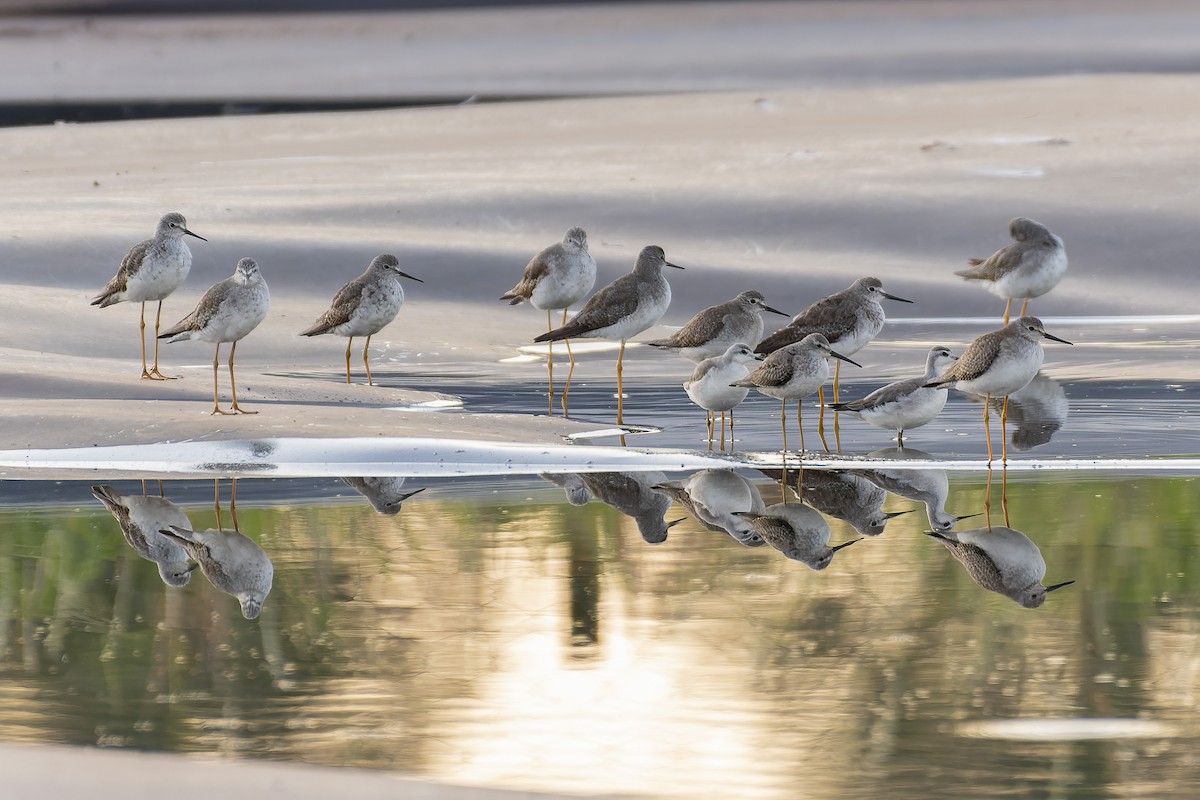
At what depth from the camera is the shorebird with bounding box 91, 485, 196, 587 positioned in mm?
6023

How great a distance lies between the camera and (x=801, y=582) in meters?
5.71

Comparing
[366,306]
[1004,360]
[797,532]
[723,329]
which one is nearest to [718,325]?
[723,329]

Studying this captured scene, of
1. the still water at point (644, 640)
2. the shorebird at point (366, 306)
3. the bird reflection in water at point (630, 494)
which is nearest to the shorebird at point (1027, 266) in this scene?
the shorebird at point (366, 306)

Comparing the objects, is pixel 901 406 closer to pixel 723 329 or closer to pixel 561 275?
pixel 723 329

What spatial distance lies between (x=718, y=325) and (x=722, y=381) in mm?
982

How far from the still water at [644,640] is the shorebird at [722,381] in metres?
1.17

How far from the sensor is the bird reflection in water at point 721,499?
6500 mm

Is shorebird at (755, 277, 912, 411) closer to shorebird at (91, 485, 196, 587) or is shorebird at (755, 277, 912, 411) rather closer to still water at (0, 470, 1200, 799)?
still water at (0, 470, 1200, 799)

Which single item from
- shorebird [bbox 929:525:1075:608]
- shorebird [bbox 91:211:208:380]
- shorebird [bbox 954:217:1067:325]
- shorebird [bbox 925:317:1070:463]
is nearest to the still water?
shorebird [bbox 929:525:1075:608]

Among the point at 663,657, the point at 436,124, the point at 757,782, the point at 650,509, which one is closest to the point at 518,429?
the point at 650,509

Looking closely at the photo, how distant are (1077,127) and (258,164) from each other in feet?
29.5

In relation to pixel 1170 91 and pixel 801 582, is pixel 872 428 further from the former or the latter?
pixel 1170 91

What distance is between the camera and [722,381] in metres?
8.30

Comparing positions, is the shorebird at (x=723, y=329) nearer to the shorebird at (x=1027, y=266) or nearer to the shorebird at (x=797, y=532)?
the shorebird at (x=797, y=532)
